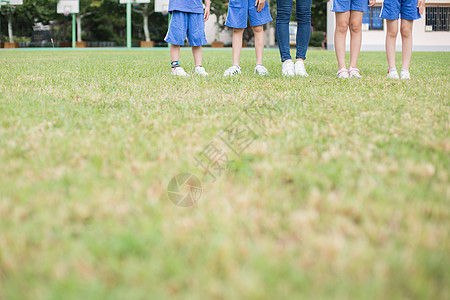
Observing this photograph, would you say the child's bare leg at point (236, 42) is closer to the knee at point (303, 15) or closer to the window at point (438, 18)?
the knee at point (303, 15)

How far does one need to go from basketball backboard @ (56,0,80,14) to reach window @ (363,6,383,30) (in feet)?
57.3

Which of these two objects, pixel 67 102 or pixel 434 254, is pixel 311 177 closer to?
pixel 434 254

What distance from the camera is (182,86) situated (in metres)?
3.83

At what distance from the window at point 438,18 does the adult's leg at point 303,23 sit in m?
23.0

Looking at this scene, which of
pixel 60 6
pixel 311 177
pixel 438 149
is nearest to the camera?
pixel 311 177

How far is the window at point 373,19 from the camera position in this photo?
951 inches

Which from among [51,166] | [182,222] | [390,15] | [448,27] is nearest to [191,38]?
[390,15]

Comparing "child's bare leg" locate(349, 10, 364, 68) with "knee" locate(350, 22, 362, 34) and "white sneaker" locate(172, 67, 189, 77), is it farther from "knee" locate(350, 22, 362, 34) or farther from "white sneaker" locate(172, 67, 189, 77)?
"white sneaker" locate(172, 67, 189, 77)

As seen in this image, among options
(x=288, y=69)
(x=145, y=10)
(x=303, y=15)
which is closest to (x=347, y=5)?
(x=303, y=15)

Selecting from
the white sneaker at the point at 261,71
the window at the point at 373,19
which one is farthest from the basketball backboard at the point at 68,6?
the white sneaker at the point at 261,71

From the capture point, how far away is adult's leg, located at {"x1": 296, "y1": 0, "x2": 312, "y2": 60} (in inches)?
185

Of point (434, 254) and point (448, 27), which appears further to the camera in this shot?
point (448, 27)

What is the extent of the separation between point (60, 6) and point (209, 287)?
30405 mm

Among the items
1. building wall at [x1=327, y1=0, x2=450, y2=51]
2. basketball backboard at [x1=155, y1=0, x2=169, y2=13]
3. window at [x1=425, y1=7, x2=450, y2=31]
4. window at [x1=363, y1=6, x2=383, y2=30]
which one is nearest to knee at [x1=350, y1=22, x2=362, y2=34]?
building wall at [x1=327, y1=0, x2=450, y2=51]
